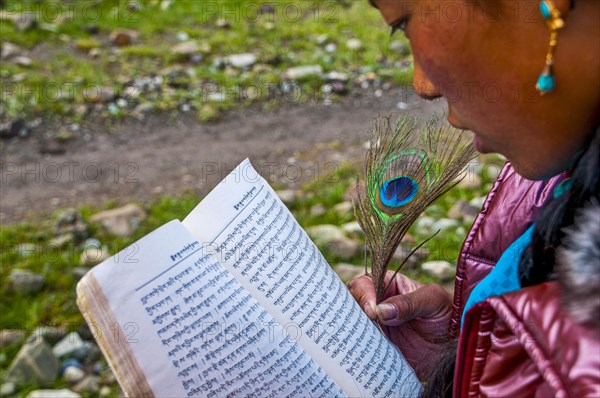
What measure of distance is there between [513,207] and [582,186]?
48 cm

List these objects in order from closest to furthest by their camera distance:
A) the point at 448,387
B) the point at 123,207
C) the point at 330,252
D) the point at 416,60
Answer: the point at 416,60, the point at 448,387, the point at 330,252, the point at 123,207

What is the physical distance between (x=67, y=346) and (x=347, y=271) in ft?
4.08

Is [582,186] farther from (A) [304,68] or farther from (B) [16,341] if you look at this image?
(A) [304,68]

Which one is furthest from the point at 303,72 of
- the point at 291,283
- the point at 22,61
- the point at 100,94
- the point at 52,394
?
the point at 291,283

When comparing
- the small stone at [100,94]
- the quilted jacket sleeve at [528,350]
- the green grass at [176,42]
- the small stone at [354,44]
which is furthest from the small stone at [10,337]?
the small stone at [354,44]

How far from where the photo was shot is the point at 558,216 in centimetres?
126

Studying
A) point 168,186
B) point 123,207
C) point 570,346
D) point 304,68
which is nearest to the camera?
point 570,346

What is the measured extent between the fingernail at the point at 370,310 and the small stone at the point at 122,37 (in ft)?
14.6

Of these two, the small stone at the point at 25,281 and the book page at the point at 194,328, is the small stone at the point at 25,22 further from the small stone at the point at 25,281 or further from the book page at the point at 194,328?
the book page at the point at 194,328

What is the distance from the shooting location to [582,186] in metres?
1.20

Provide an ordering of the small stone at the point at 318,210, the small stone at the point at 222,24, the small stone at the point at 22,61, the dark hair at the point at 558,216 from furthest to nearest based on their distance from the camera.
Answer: the small stone at the point at 222,24, the small stone at the point at 22,61, the small stone at the point at 318,210, the dark hair at the point at 558,216

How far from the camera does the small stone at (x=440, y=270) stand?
11.3 feet

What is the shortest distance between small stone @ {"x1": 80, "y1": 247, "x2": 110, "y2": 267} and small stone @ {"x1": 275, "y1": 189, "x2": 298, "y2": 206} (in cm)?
94

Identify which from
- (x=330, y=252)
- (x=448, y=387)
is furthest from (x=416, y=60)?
(x=330, y=252)
